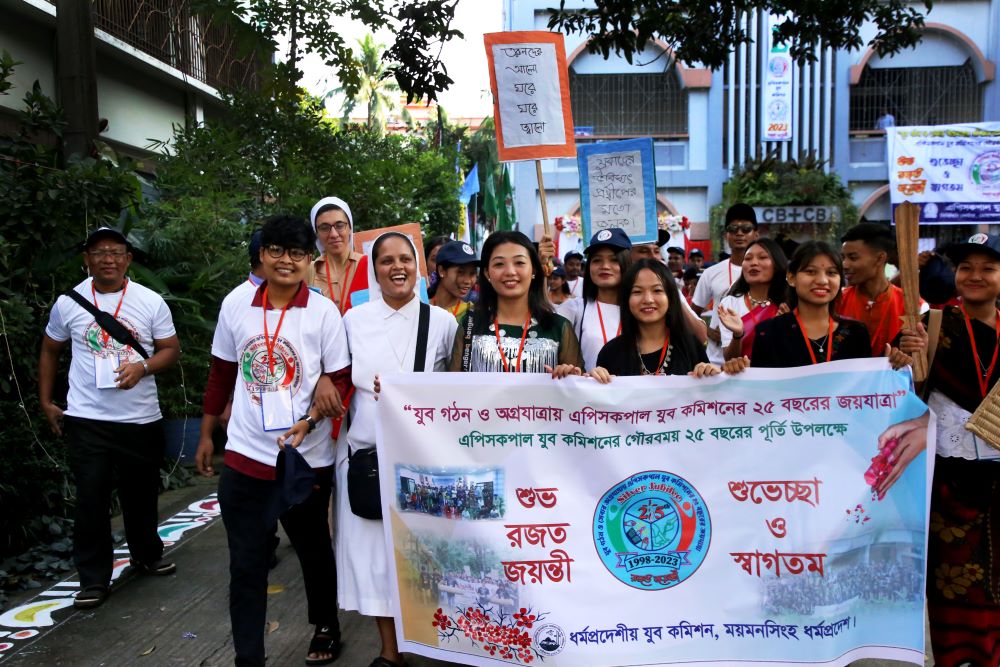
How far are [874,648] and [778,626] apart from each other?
0.38 metres

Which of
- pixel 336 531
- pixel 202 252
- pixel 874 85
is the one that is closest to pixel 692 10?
pixel 202 252

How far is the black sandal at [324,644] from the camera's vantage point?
13.5ft

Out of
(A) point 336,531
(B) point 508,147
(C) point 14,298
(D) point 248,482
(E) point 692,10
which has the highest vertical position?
(E) point 692,10

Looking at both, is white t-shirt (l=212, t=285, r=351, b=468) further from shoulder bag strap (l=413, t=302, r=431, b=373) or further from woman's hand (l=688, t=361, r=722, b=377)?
woman's hand (l=688, t=361, r=722, b=377)

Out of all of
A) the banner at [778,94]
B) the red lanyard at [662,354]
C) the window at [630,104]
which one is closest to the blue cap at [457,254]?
the red lanyard at [662,354]

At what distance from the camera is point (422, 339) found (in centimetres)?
399

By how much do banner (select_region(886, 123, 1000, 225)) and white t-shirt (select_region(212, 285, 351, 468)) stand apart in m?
21.6

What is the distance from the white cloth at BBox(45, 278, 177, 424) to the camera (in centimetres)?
498

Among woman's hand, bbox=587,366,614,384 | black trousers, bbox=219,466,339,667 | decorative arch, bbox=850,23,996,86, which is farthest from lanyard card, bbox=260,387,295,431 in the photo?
decorative arch, bbox=850,23,996,86

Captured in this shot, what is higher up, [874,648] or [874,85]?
[874,85]

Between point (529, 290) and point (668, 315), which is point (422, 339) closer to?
point (529, 290)

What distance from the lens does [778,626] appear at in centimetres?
336

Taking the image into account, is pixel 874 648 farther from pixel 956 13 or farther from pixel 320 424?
pixel 956 13

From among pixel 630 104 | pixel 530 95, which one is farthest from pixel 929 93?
pixel 530 95
